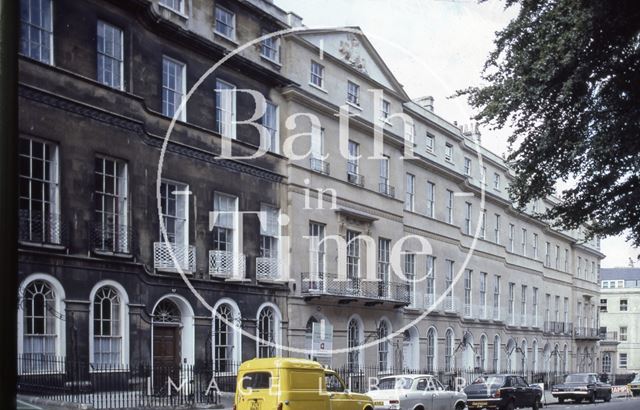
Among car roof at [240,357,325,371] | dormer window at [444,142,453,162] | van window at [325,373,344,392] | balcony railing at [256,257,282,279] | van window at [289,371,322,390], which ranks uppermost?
dormer window at [444,142,453,162]

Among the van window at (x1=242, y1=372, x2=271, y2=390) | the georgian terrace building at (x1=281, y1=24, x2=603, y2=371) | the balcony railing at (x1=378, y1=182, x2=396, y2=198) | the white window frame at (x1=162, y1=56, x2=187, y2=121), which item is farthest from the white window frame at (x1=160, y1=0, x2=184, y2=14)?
the balcony railing at (x1=378, y1=182, x2=396, y2=198)

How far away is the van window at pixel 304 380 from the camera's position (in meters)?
17.3

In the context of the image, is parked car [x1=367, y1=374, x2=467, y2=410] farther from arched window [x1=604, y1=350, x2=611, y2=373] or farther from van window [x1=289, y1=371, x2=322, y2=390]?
arched window [x1=604, y1=350, x2=611, y2=373]

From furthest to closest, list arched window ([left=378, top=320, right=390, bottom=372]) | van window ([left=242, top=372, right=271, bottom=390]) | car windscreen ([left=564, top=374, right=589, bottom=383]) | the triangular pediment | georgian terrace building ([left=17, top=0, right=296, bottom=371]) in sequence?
1. car windscreen ([left=564, top=374, right=589, bottom=383])
2. arched window ([left=378, top=320, right=390, bottom=372])
3. the triangular pediment
4. georgian terrace building ([left=17, top=0, right=296, bottom=371])
5. van window ([left=242, top=372, right=271, bottom=390])

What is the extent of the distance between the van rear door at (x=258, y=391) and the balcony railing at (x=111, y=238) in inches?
285

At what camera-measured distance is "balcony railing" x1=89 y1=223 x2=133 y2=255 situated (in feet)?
72.9

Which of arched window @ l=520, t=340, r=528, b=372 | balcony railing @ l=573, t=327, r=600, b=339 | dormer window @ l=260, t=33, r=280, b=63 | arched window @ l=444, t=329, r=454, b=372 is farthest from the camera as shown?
balcony railing @ l=573, t=327, r=600, b=339

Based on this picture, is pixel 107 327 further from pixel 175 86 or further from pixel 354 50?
pixel 354 50

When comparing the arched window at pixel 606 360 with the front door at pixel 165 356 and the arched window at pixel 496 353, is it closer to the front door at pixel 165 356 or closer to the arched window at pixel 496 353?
the arched window at pixel 496 353

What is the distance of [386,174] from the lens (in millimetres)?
39656

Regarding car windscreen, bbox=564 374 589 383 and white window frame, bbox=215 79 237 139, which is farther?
car windscreen, bbox=564 374 589 383

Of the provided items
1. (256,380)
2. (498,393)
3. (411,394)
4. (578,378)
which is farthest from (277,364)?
(578,378)

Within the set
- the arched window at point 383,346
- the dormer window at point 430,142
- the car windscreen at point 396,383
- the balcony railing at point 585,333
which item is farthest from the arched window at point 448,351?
the balcony railing at point 585,333

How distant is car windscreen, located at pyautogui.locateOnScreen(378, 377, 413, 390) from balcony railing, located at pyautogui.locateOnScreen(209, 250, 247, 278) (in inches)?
301
